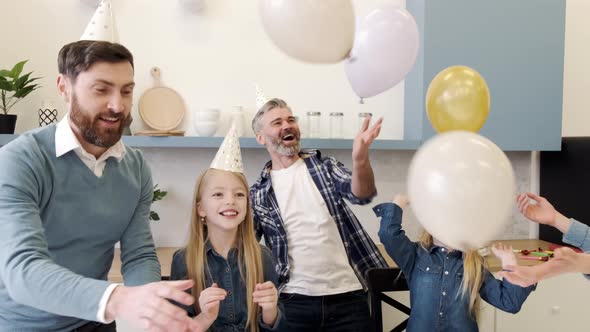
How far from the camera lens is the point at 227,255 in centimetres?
156

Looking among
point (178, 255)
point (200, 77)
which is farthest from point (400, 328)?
point (200, 77)

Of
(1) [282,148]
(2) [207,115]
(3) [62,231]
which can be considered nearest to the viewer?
(3) [62,231]

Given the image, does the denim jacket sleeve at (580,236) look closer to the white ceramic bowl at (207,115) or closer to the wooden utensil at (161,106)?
the white ceramic bowl at (207,115)

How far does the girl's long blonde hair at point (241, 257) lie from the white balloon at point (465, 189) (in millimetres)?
613

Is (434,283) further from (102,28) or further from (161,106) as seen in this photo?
(161,106)

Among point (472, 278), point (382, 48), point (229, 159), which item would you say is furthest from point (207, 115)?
point (472, 278)

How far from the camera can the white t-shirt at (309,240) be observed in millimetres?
1850

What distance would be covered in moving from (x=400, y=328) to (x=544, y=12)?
1.70m

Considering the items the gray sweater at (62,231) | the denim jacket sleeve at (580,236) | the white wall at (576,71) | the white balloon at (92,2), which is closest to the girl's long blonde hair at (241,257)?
the gray sweater at (62,231)

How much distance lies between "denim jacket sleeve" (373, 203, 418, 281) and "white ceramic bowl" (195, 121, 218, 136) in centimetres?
103

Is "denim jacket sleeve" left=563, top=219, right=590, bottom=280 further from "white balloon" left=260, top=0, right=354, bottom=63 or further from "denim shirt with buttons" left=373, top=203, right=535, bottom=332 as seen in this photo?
"white balloon" left=260, top=0, right=354, bottom=63

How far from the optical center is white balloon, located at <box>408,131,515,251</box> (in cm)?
104

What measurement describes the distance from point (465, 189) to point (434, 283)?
68 centimetres

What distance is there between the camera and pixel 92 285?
899 millimetres
